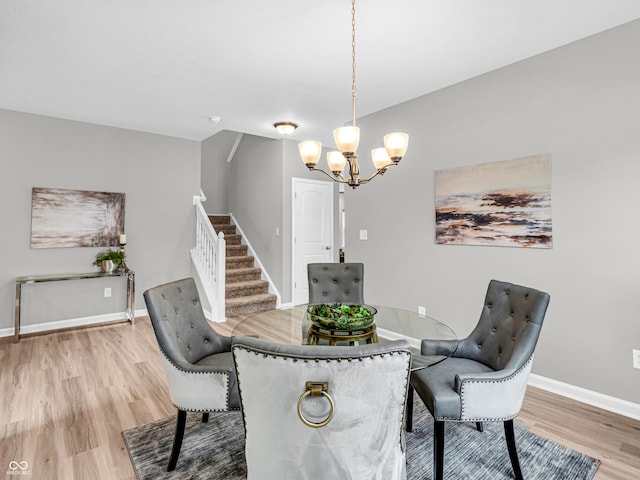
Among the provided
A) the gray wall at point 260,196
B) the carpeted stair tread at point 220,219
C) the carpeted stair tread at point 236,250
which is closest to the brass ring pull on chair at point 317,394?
the gray wall at point 260,196

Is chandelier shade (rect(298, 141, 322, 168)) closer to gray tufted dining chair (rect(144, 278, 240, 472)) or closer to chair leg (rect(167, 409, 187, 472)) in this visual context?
gray tufted dining chair (rect(144, 278, 240, 472))

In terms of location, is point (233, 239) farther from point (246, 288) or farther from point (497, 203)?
point (497, 203)

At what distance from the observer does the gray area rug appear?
1.71m

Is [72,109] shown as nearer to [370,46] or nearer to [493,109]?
[370,46]

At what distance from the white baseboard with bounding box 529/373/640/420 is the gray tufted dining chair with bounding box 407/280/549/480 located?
1.12m

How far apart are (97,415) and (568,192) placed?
3.65 metres

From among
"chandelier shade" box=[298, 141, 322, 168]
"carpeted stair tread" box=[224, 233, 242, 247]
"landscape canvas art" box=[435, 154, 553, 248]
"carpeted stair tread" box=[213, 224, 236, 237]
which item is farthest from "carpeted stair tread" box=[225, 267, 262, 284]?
"chandelier shade" box=[298, 141, 322, 168]

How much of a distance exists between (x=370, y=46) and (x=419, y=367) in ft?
7.37

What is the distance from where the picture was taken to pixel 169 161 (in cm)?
491

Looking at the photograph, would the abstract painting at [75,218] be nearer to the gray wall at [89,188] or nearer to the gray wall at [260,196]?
the gray wall at [89,188]

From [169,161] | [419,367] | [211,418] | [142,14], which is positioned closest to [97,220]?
[169,161]

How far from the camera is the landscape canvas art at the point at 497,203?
8.68 ft

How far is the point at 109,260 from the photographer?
421cm

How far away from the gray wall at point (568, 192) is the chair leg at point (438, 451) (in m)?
1.62
